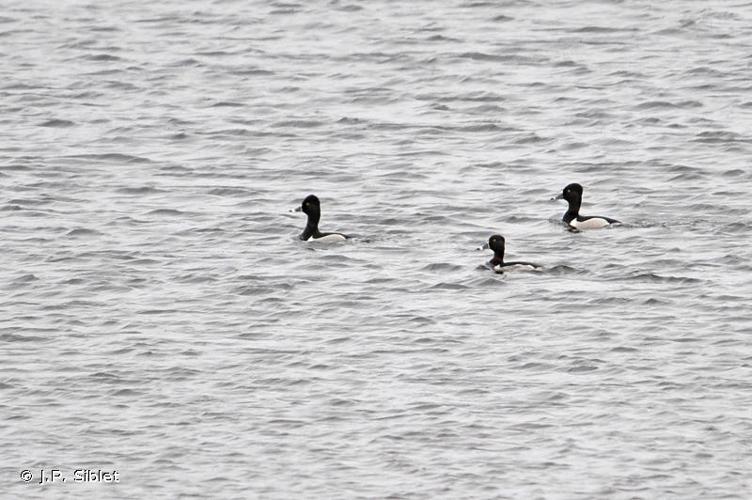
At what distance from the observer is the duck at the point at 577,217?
23.1m

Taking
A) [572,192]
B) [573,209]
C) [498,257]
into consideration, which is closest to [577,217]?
[573,209]

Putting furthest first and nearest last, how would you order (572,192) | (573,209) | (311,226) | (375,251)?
(572,192), (573,209), (311,226), (375,251)

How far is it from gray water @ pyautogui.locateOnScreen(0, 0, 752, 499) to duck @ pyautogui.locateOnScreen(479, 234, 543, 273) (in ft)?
0.70

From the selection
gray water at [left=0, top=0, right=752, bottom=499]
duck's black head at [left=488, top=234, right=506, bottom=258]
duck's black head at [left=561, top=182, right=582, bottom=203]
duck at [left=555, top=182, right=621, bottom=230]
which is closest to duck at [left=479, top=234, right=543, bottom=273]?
duck's black head at [left=488, top=234, right=506, bottom=258]

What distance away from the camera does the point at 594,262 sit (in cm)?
2155

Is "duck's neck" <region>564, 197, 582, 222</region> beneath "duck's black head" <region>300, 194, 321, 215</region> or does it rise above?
beneath

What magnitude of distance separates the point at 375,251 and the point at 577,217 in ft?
9.49

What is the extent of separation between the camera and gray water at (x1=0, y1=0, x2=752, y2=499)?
1525 centimetres

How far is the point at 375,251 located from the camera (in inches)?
888

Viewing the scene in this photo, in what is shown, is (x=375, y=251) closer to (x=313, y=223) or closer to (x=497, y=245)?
(x=313, y=223)

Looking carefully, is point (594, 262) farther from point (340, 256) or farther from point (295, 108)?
point (295, 108)

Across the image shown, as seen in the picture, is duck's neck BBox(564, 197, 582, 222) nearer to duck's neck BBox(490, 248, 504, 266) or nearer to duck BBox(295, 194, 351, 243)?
duck's neck BBox(490, 248, 504, 266)

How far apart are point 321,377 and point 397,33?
19387mm

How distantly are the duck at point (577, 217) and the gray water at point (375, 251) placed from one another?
29cm
